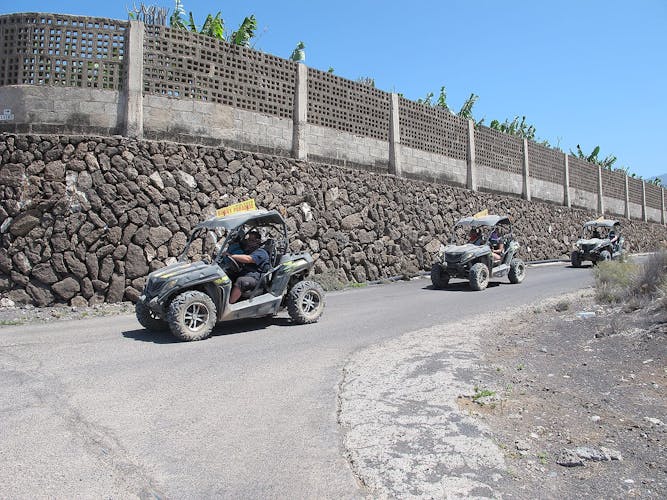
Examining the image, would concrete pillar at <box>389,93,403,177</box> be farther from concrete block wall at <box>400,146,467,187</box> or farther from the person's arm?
the person's arm

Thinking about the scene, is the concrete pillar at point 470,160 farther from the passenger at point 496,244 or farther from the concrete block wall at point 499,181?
the passenger at point 496,244

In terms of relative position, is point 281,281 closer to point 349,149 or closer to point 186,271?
point 186,271

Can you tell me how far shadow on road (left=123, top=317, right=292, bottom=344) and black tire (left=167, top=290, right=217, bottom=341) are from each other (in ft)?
0.79

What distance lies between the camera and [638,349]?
639cm

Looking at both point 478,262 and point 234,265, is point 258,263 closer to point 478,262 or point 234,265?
point 234,265

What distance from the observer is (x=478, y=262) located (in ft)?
48.4

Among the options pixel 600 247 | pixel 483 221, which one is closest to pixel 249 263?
pixel 483 221

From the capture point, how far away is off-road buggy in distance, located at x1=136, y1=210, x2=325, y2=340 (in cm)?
772

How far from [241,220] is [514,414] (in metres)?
5.27

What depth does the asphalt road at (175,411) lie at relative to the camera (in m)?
3.40

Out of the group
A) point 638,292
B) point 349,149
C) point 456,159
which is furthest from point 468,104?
point 638,292

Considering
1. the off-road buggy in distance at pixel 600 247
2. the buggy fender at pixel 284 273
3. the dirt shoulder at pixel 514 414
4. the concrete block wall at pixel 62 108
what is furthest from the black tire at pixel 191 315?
the off-road buggy in distance at pixel 600 247

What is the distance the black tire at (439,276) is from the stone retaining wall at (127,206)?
7.89 feet

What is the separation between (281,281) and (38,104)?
715 centimetres
